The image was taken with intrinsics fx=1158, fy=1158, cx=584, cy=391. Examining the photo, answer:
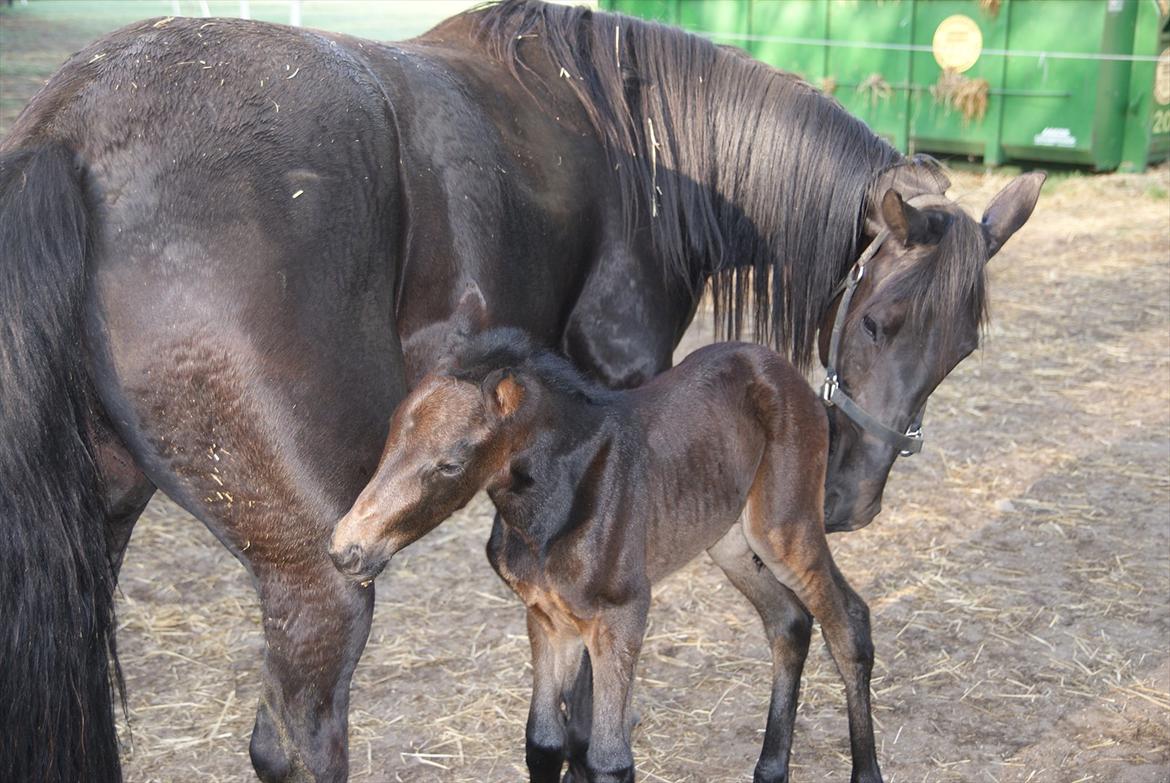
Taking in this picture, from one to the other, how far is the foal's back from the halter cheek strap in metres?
0.09

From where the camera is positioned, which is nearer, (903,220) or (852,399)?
(903,220)

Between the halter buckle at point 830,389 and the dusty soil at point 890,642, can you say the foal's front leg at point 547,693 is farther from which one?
the halter buckle at point 830,389

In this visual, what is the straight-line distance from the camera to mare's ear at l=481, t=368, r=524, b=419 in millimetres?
2221

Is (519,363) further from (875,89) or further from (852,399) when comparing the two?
(875,89)

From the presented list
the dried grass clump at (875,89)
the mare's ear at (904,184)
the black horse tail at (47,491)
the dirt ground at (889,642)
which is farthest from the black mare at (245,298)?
the dried grass clump at (875,89)

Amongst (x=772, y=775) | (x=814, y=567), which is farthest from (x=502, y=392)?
(x=772, y=775)

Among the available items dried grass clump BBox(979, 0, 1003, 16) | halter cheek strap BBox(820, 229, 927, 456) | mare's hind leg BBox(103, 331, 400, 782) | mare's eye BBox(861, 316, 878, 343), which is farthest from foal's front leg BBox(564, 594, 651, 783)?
dried grass clump BBox(979, 0, 1003, 16)

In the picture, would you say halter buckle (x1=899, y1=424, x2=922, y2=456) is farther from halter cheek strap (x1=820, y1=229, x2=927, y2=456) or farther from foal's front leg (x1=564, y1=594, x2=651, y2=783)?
foal's front leg (x1=564, y1=594, x2=651, y2=783)

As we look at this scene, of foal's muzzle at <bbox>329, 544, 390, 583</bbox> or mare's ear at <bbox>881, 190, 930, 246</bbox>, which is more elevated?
mare's ear at <bbox>881, 190, 930, 246</bbox>

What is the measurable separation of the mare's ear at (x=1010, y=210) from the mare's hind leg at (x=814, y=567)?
75 centimetres

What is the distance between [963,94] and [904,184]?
7.73 metres

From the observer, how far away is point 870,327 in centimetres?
293

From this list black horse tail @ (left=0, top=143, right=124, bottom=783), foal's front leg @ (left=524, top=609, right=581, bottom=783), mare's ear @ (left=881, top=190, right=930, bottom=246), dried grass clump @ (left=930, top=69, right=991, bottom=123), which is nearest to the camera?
black horse tail @ (left=0, top=143, right=124, bottom=783)

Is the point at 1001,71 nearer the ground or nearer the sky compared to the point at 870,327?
nearer the sky
